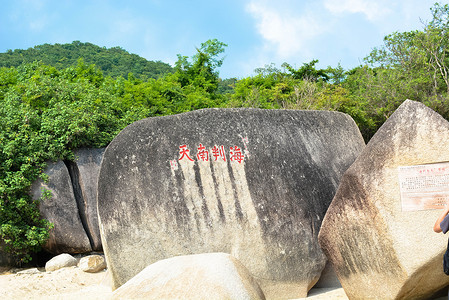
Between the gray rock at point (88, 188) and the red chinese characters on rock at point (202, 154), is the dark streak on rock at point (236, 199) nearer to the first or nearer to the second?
the red chinese characters on rock at point (202, 154)

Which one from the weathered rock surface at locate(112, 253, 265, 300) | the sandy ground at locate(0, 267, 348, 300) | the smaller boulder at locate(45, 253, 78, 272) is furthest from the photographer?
the smaller boulder at locate(45, 253, 78, 272)

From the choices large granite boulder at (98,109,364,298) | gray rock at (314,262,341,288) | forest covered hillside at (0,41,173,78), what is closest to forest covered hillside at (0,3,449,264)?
forest covered hillside at (0,41,173,78)

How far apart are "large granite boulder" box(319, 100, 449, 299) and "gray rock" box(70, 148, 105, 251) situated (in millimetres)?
5275

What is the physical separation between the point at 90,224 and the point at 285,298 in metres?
4.34

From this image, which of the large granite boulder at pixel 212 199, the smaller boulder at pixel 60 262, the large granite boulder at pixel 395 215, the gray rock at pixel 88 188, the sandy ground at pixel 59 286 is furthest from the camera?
the gray rock at pixel 88 188

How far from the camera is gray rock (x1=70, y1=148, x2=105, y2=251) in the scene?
8.41 metres

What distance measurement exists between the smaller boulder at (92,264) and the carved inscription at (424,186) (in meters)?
5.58

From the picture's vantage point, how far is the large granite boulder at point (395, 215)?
4348 millimetres

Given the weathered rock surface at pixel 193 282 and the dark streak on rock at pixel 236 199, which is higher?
the dark streak on rock at pixel 236 199

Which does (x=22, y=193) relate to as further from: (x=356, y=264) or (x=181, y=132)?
(x=356, y=264)

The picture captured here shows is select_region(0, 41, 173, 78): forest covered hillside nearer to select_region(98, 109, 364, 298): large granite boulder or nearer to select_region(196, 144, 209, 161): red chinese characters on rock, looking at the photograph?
select_region(98, 109, 364, 298): large granite boulder

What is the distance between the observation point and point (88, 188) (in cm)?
853

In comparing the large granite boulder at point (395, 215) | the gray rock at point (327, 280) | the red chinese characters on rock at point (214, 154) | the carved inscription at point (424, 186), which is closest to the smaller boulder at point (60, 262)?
the red chinese characters on rock at point (214, 154)

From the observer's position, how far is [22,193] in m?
8.20
